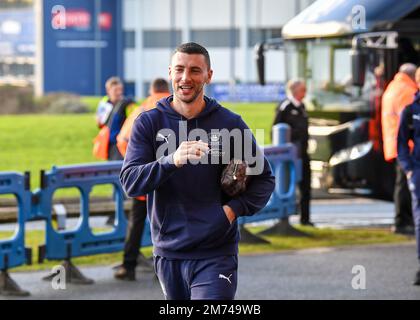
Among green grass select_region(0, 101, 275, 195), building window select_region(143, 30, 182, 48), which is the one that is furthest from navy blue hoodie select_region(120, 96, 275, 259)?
building window select_region(143, 30, 182, 48)

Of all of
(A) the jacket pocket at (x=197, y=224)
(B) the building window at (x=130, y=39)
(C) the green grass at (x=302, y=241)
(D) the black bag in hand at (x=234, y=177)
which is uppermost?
(B) the building window at (x=130, y=39)

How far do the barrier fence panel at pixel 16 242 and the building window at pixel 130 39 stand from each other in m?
47.1

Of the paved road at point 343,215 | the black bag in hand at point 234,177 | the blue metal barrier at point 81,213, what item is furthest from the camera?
the paved road at point 343,215

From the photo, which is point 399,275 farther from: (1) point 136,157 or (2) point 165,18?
(2) point 165,18

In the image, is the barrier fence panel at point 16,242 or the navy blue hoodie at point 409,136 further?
the navy blue hoodie at point 409,136

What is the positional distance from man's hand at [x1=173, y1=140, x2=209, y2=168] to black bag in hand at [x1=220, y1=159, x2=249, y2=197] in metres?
0.31

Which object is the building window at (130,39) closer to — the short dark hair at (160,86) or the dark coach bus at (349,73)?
the dark coach bus at (349,73)

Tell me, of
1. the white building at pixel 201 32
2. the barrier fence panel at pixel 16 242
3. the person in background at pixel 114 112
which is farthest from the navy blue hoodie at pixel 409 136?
the white building at pixel 201 32

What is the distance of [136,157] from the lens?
231 inches

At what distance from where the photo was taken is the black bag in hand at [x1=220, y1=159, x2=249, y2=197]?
18.9 ft

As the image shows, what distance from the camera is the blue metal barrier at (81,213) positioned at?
10.2 m

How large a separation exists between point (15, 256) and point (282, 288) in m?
2.33

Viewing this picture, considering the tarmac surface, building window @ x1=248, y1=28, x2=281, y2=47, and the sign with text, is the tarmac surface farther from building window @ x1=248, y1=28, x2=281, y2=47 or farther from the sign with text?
the sign with text

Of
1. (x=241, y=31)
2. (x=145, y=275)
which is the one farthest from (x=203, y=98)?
(x=241, y=31)
